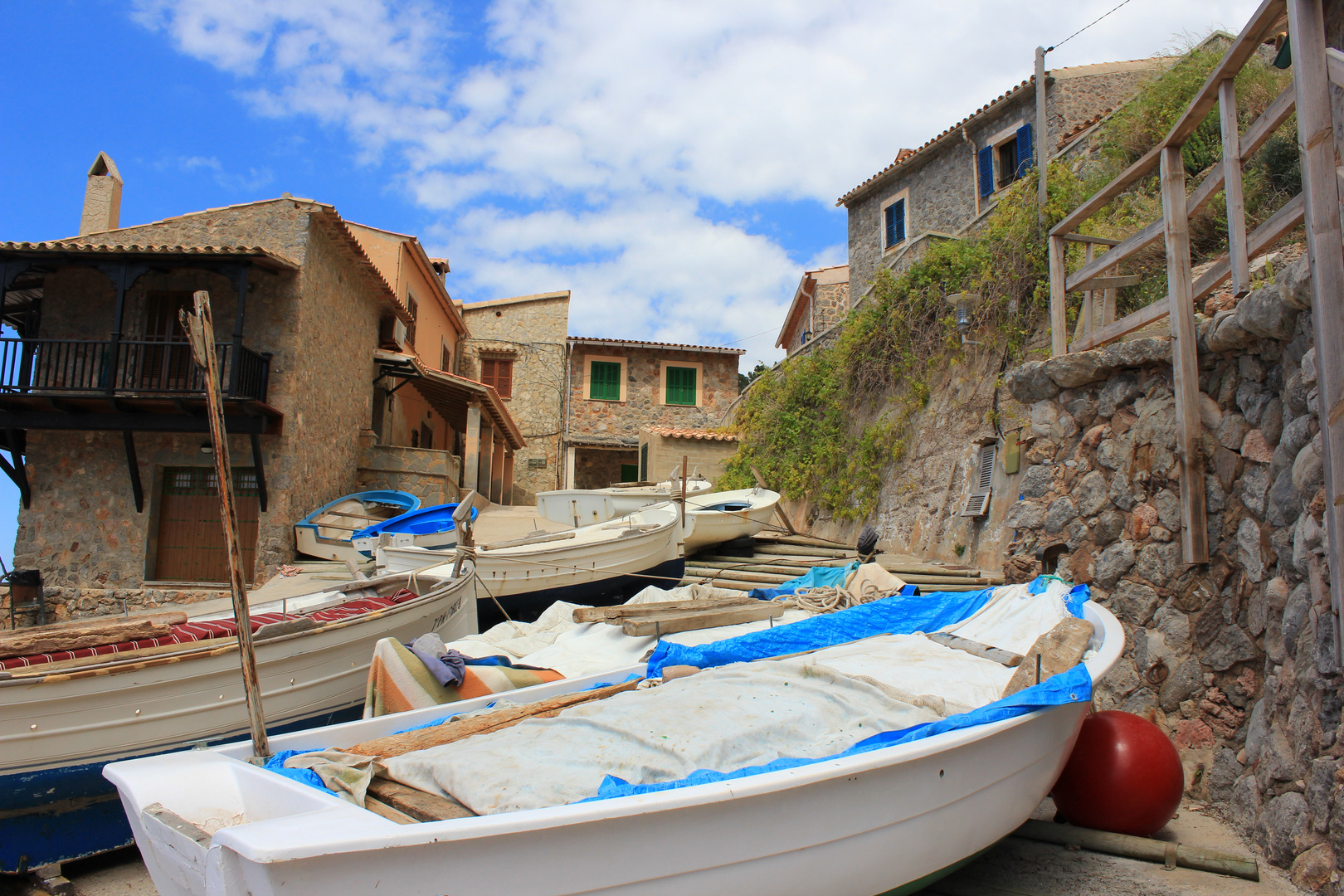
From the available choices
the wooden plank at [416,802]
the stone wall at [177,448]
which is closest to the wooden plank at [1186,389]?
the wooden plank at [416,802]

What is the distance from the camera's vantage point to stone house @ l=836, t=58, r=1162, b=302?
14211 millimetres

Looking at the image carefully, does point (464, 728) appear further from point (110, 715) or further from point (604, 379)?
point (604, 379)

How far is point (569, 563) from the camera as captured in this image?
33.4 ft

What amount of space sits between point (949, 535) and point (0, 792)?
31.2ft

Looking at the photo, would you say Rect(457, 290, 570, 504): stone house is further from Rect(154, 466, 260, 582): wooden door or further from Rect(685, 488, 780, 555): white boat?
Rect(154, 466, 260, 582): wooden door

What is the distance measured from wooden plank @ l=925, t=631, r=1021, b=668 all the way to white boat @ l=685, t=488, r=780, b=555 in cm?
780

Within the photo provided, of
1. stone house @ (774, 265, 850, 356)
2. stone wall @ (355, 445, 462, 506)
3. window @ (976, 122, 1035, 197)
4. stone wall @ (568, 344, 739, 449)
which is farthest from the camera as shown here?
stone wall @ (568, 344, 739, 449)

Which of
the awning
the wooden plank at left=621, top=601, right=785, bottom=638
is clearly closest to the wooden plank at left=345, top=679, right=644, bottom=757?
the wooden plank at left=621, top=601, right=785, bottom=638

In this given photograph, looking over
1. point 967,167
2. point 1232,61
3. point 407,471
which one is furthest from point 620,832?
point 967,167

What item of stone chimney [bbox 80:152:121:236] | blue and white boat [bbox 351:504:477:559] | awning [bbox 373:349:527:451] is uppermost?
stone chimney [bbox 80:152:121:236]

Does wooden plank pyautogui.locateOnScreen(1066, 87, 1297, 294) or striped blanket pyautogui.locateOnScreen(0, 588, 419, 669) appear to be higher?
wooden plank pyautogui.locateOnScreen(1066, 87, 1297, 294)

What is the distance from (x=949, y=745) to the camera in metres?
2.79

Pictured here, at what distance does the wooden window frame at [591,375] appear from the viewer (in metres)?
23.6

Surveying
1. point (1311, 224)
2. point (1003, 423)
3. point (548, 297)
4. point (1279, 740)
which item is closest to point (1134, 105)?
point (1003, 423)
